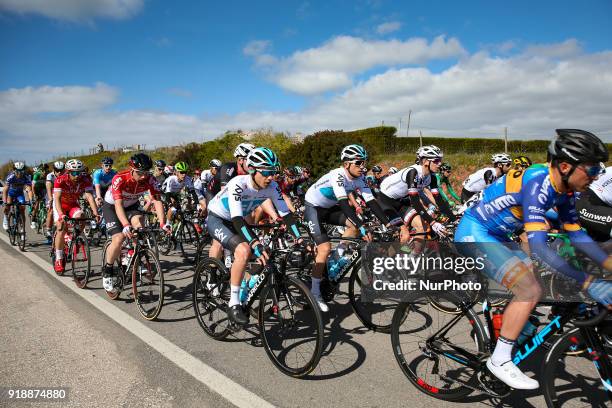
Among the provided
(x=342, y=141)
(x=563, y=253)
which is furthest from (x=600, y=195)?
(x=342, y=141)

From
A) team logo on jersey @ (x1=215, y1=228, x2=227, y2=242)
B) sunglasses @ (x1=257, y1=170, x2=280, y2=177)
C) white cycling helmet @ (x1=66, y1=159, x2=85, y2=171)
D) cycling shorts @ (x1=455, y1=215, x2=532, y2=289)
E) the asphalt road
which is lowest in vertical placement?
the asphalt road

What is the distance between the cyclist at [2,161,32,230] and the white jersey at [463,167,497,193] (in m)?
11.3

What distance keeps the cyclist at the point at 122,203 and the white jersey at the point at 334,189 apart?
2.19 m

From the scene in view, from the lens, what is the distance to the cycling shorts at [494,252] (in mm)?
2717

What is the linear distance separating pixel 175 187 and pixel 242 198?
6542mm

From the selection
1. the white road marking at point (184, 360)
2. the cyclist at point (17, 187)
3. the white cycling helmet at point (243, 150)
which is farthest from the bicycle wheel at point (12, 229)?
the white cycling helmet at point (243, 150)

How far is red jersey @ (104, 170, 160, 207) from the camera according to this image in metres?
5.62

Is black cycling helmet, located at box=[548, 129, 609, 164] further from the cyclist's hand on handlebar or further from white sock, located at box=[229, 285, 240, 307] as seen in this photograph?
white sock, located at box=[229, 285, 240, 307]

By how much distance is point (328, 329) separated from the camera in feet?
14.9

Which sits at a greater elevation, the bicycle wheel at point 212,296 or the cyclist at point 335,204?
the cyclist at point 335,204

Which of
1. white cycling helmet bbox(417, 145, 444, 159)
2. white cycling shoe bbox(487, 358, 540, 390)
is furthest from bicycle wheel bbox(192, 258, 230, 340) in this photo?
white cycling helmet bbox(417, 145, 444, 159)

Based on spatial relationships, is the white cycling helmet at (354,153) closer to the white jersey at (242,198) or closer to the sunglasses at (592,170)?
the white jersey at (242,198)

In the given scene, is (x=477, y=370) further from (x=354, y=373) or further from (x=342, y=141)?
(x=342, y=141)

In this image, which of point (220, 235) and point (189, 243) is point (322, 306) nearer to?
point (220, 235)
